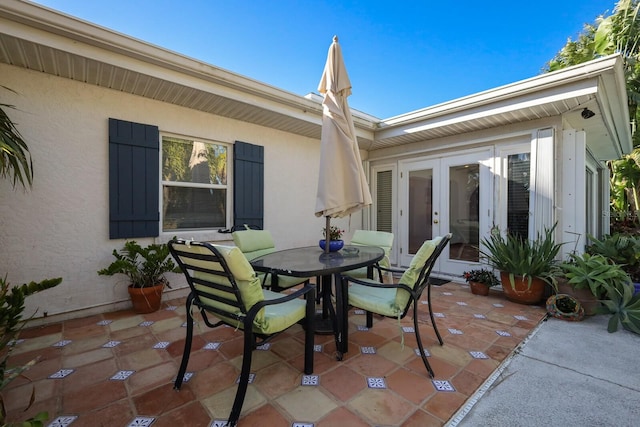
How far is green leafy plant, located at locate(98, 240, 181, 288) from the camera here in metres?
2.99

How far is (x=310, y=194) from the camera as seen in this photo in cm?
495

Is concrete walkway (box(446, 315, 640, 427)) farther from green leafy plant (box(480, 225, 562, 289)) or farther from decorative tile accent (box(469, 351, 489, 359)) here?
green leafy plant (box(480, 225, 562, 289))

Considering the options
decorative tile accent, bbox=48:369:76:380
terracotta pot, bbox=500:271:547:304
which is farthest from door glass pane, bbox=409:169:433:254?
decorative tile accent, bbox=48:369:76:380

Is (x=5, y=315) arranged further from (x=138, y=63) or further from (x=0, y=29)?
(x=138, y=63)

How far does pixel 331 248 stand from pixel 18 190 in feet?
10.3

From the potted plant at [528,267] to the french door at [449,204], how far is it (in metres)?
0.82

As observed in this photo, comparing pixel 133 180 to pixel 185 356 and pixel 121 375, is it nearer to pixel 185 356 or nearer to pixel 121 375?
A: pixel 121 375

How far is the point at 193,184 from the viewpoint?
383 cm

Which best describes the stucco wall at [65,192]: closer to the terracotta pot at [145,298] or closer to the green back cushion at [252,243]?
the terracotta pot at [145,298]

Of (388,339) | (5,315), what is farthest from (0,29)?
(388,339)

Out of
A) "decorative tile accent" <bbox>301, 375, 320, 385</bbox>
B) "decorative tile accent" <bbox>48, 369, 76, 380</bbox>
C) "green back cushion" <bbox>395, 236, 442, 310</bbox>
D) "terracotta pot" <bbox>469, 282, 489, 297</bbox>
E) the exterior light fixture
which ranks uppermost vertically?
the exterior light fixture

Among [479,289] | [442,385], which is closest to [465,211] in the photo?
[479,289]

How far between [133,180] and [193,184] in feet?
2.40

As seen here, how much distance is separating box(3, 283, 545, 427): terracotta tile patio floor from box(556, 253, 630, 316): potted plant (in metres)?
0.63
